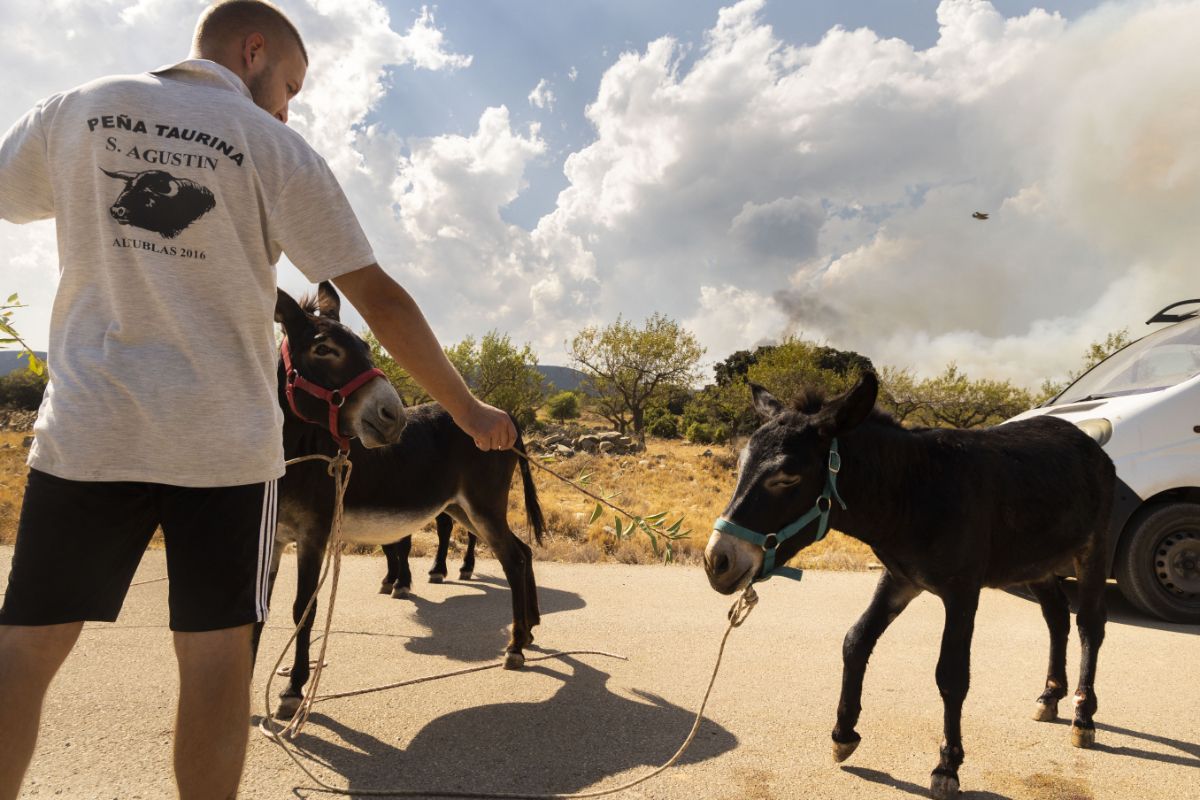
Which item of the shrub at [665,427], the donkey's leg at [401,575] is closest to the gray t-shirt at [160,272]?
the donkey's leg at [401,575]

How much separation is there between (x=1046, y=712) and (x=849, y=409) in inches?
96.5

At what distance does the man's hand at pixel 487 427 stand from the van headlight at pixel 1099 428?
515cm

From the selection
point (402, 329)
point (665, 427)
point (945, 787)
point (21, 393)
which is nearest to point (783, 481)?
point (945, 787)

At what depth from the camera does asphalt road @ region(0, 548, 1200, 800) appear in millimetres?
3225

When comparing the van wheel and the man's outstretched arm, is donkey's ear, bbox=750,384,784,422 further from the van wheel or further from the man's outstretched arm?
the van wheel

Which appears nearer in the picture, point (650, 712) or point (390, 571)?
point (650, 712)

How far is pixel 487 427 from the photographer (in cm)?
257

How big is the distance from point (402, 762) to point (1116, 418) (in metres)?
6.17

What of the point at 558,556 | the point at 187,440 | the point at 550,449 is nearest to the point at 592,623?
the point at 558,556

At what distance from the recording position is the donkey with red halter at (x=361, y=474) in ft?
12.4

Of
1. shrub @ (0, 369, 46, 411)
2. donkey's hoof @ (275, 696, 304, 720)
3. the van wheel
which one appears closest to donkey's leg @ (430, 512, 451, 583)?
donkey's hoof @ (275, 696, 304, 720)

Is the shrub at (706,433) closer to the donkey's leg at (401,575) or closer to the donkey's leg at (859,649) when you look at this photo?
the donkey's leg at (401,575)

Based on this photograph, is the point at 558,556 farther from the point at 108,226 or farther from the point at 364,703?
the point at 108,226

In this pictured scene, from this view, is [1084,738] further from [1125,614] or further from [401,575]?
[401,575]
